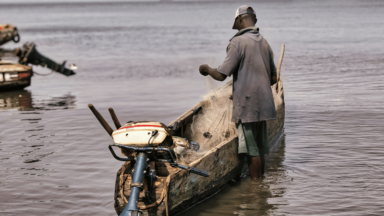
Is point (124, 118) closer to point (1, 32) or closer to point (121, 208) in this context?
point (121, 208)

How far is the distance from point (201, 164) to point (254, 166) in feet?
3.35

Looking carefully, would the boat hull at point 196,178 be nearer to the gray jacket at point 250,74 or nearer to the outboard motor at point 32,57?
the gray jacket at point 250,74

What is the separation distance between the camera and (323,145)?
7.34 m

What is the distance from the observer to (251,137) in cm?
546

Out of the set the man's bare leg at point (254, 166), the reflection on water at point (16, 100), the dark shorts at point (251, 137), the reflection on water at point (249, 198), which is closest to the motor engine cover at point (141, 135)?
the reflection on water at point (249, 198)

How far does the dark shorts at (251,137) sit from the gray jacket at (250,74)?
0.14 meters

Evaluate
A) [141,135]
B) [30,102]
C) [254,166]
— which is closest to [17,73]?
[30,102]

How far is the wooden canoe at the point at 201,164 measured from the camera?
4480 mm

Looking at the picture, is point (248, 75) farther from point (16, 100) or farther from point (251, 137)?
point (16, 100)

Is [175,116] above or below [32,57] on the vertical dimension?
below

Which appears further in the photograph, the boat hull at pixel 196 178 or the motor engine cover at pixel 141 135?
the boat hull at pixel 196 178

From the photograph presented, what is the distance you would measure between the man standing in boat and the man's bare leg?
0.42 feet

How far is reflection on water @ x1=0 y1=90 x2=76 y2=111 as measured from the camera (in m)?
11.4

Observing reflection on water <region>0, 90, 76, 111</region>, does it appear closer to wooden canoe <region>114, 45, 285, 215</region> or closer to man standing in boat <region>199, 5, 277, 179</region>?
wooden canoe <region>114, 45, 285, 215</region>
